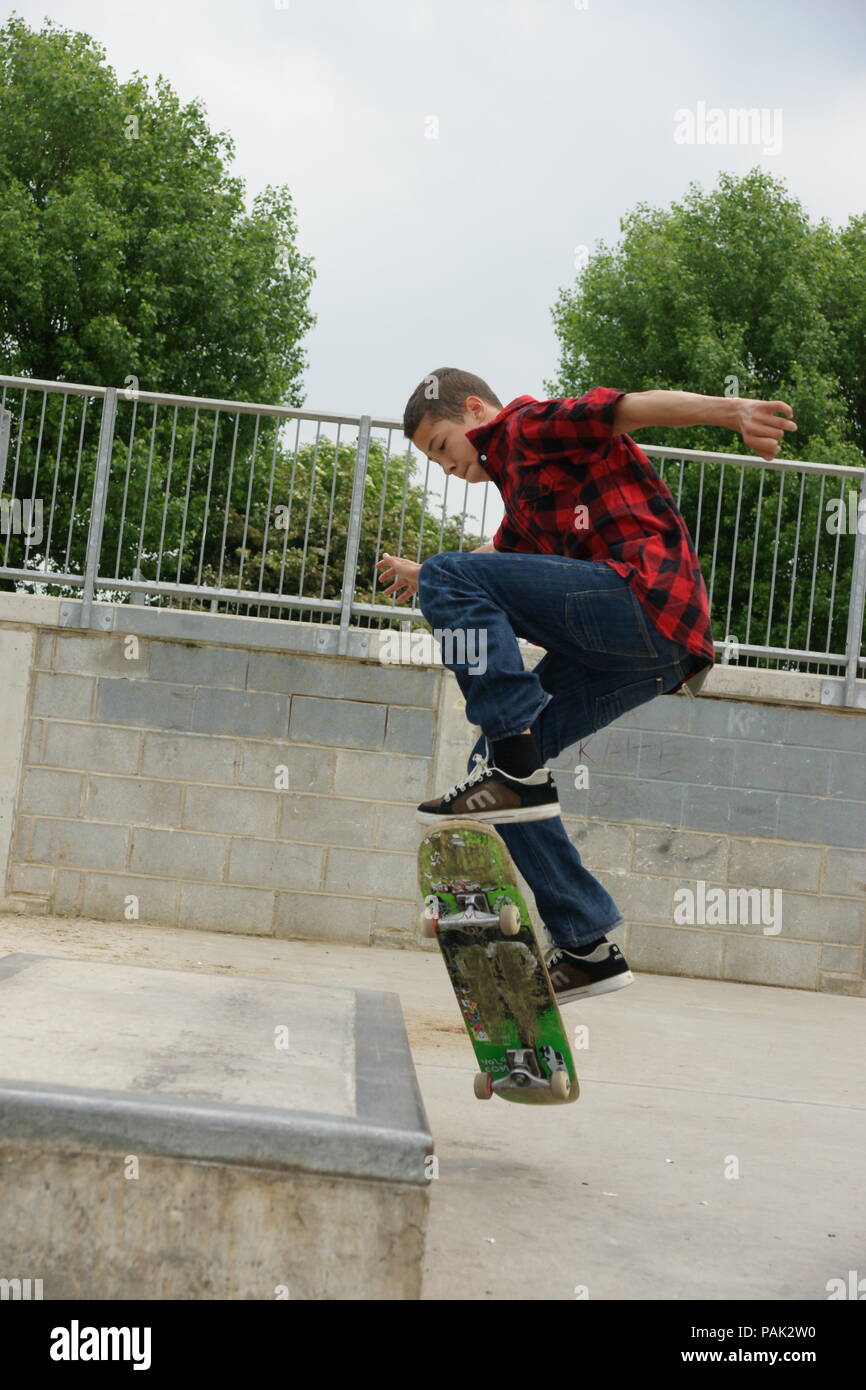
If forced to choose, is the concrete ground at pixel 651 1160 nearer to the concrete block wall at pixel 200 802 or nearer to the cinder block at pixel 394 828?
the concrete block wall at pixel 200 802

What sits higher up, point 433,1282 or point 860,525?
point 860,525

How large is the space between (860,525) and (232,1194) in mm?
6545

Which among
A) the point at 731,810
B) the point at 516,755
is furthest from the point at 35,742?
the point at 516,755

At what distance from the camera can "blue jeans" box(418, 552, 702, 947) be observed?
107 inches

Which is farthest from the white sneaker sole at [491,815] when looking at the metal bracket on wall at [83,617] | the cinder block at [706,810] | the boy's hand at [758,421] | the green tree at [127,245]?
the green tree at [127,245]

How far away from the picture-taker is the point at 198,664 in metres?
7.46

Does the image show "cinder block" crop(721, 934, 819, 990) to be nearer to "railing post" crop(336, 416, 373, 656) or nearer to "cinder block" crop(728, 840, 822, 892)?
"cinder block" crop(728, 840, 822, 892)

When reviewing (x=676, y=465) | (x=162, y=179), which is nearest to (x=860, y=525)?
(x=676, y=465)

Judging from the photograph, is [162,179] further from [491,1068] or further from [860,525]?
[491,1068]

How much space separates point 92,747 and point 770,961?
4.43 metres

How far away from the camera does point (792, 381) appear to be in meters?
29.4

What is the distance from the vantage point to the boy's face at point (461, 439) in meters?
3.00
